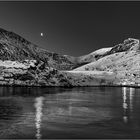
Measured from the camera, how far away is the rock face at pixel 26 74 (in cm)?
12700

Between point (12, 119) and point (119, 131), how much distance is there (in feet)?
53.5

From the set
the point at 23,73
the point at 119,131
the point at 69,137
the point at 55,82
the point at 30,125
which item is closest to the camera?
the point at 69,137

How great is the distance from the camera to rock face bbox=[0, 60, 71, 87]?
12700cm

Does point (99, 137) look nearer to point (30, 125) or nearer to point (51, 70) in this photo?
point (30, 125)

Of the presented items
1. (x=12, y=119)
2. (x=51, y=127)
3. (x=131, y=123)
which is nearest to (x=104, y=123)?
(x=131, y=123)

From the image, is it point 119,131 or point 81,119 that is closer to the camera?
point 119,131

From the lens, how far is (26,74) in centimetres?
12694

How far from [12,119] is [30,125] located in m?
5.55

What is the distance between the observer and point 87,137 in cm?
2864

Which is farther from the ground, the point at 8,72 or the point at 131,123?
the point at 8,72

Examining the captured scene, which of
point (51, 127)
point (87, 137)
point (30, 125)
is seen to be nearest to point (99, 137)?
point (87, 137)

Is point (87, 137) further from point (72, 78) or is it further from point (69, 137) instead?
point (72, 78)

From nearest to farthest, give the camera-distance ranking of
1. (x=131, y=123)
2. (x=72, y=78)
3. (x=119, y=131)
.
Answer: (x=119, y=131)
(x=131, y=123)
(x=72, y=78)

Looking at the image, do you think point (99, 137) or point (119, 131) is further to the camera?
point (119, 131)
